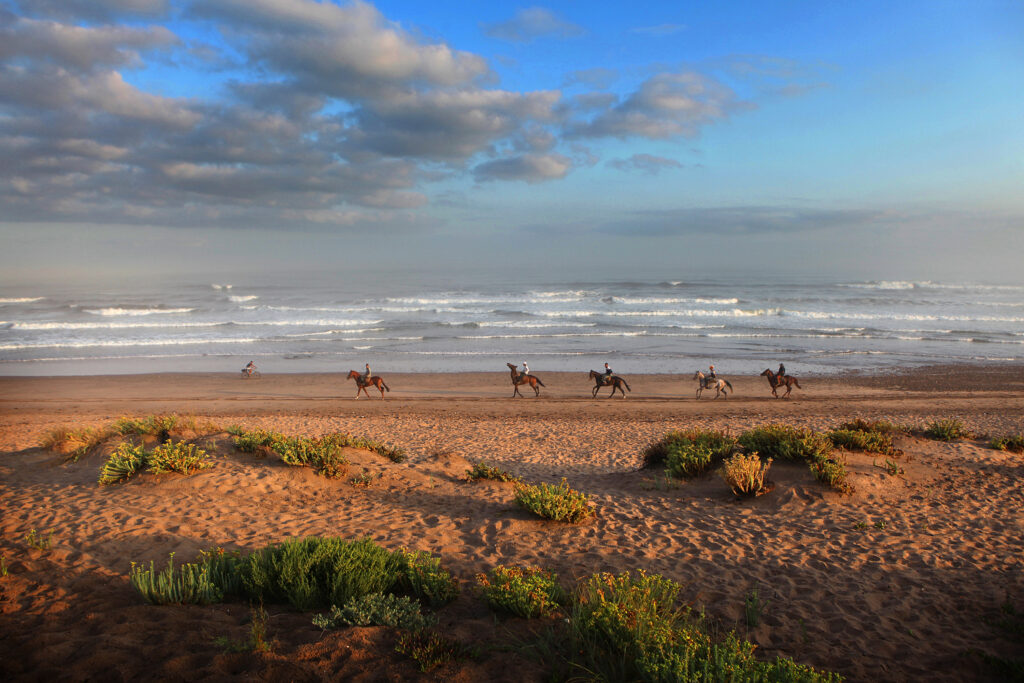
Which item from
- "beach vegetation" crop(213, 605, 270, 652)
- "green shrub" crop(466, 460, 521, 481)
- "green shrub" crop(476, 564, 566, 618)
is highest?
"beach vegetation" crop(213, 605, 270, 652)

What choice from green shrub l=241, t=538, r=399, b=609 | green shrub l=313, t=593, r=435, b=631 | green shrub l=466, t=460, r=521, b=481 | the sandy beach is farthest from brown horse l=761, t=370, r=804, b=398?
green shrub l=313, t=593, r=435, b=631

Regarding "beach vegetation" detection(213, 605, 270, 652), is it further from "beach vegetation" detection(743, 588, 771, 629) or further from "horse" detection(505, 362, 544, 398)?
"horse" detection(505, 362, 544, 398)

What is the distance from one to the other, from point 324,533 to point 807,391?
19.3 meters

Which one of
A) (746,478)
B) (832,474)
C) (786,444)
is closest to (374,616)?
(746,478)

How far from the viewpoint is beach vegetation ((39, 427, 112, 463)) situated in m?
9.70

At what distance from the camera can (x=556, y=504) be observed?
7.07 meters

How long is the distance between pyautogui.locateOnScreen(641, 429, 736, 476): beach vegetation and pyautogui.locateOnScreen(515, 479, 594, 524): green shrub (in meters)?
2.60

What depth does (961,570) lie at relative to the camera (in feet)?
18.7

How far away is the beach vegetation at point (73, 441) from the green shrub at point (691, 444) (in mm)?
10200

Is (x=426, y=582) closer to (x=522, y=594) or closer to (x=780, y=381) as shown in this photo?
(x=522, y=594)

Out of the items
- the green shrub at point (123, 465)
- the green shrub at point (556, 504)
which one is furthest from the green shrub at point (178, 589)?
the green shrub at point (123, 465)

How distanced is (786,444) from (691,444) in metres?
1.53

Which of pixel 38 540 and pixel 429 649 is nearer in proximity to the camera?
pixel 429 649

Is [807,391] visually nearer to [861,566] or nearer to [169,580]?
[861,566]
